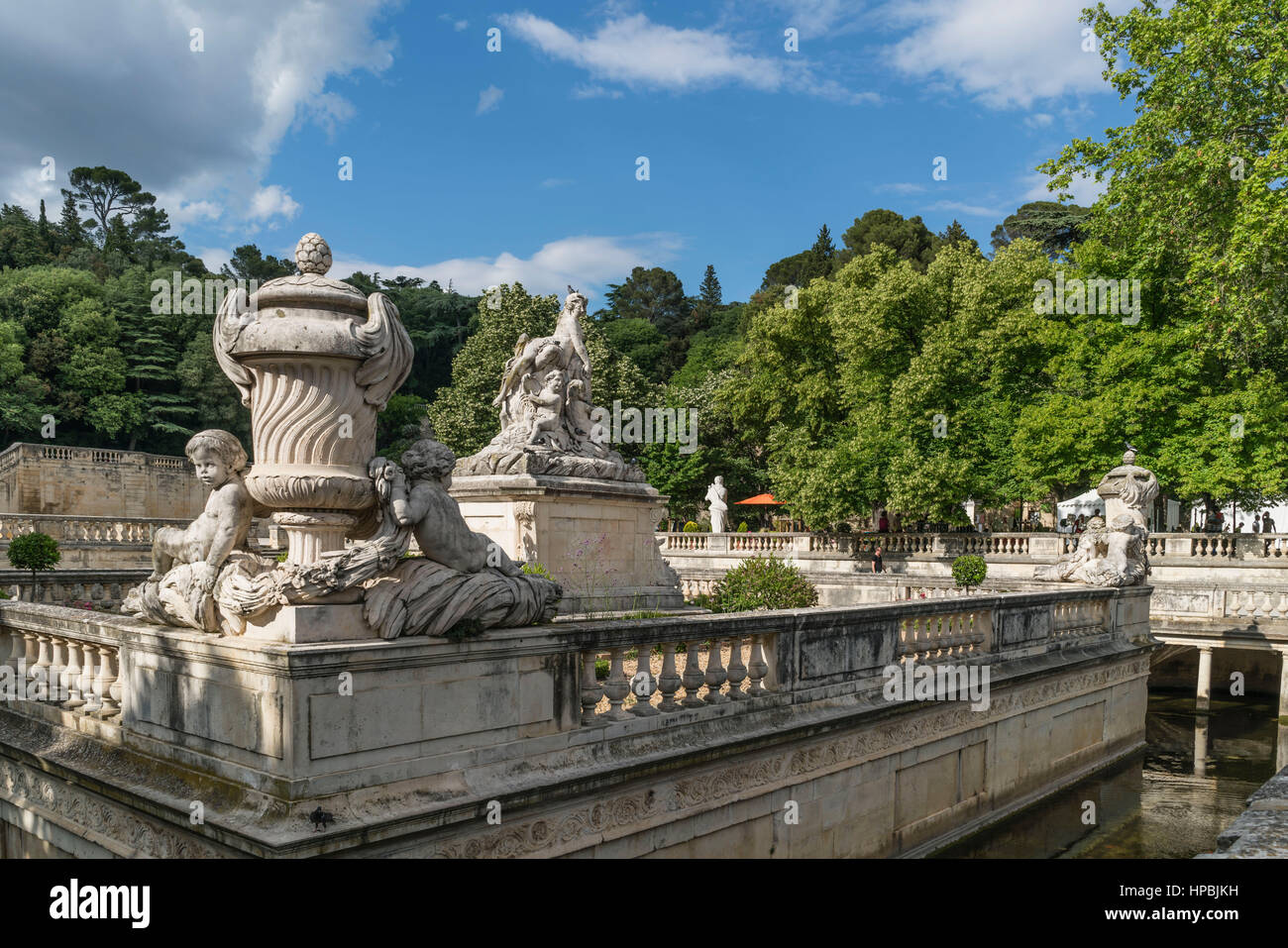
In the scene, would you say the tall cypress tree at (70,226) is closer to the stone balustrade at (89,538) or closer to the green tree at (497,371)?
the green tree at (497,371)

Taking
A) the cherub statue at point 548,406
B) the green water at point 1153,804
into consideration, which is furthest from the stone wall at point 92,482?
the green water at point 1153,804

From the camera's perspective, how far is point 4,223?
204 ft

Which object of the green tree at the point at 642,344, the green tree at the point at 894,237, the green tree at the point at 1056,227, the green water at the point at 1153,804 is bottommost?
the green water at the point at 1153,804

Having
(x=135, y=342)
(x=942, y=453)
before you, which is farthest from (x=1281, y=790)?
(x=135, y=342)

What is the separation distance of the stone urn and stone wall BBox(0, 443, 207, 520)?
Result: 4009cm

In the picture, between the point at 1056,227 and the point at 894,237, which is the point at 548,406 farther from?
the point at 894,237

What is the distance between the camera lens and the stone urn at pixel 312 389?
574cm

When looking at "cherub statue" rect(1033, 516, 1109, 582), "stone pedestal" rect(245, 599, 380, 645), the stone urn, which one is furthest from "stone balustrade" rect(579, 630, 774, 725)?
"cherub statue" rect(1033, 516, 1109, 582)

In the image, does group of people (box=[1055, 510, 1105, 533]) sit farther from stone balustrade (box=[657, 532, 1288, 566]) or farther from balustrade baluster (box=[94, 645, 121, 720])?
balustrade baluster (box=[94, 645, 121, 720])

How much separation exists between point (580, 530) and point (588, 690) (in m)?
7.81

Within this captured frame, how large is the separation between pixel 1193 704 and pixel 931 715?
569 inches

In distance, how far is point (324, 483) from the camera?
18.7 feet

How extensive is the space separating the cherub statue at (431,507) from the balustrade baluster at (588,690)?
0.97 m
